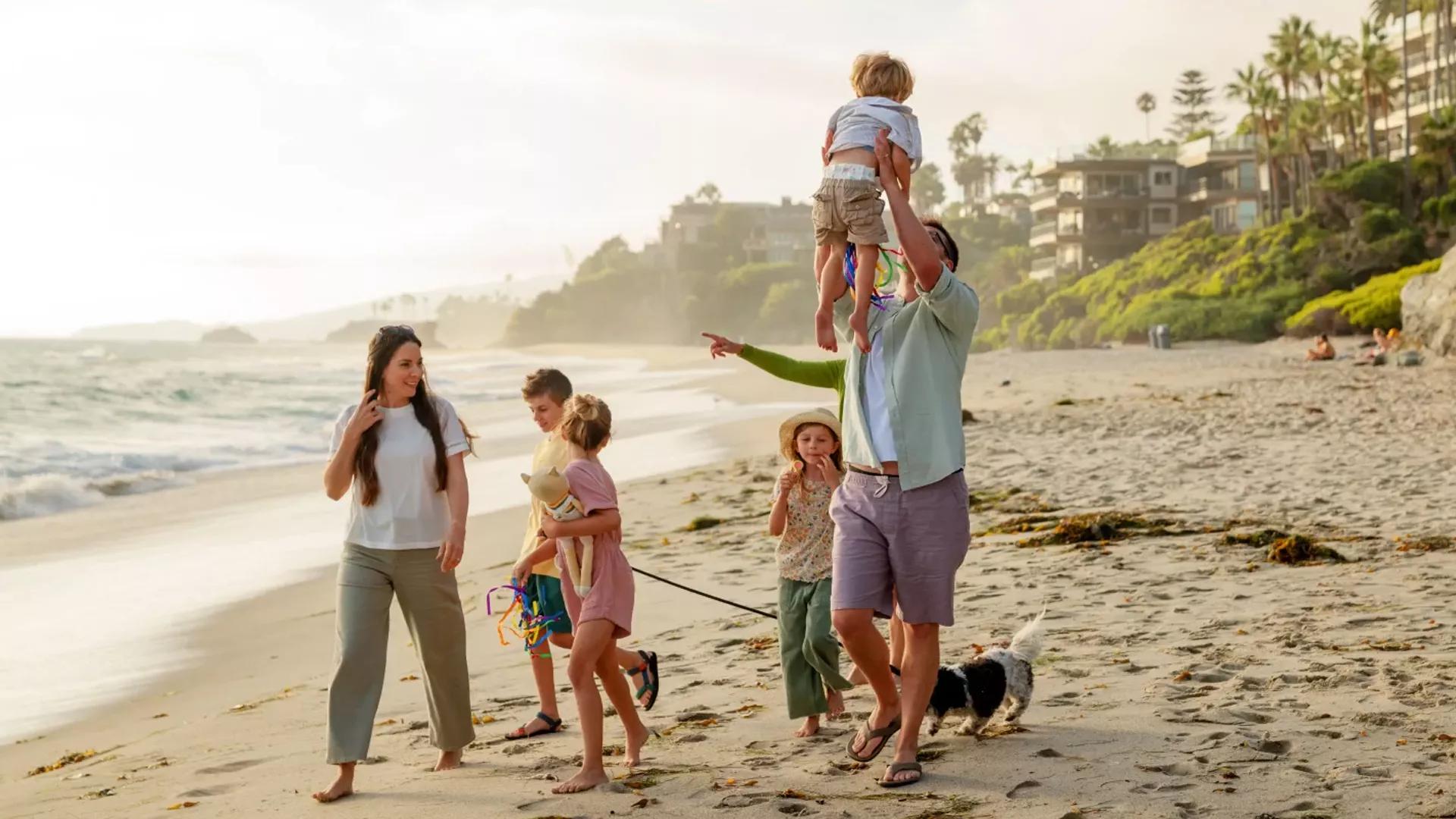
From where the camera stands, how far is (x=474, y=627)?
789 centimetres

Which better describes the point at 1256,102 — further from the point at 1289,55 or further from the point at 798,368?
the point at 798,368

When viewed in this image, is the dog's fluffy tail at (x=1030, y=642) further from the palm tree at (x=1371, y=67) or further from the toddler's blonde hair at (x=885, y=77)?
the palm tree at (x=1371, y=67)

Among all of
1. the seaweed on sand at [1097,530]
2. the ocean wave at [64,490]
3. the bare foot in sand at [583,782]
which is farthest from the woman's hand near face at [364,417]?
the ocean wave at [64,490]

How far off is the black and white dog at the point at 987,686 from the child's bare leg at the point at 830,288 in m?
1.24

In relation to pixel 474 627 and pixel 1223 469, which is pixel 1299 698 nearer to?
pixel 474 627

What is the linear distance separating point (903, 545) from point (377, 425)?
1883 millimetres

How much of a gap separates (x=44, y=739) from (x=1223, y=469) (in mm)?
9168

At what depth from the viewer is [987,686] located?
458cm

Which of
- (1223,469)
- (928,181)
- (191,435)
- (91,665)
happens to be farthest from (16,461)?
(928,181)

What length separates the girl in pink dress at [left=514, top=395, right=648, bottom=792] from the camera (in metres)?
4.38

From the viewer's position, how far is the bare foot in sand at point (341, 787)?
4.47 meters

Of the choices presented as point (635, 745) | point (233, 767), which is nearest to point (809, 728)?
point (635, 745)

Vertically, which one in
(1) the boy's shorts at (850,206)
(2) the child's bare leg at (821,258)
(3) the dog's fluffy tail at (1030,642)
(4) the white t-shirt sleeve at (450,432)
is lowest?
(3) the dog's fluffy tail at (1030,642)

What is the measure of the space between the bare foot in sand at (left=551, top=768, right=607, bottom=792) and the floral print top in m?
1.00
